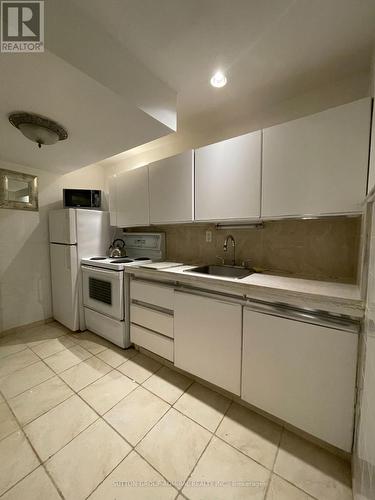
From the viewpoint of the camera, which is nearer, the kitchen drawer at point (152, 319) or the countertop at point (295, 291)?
the countertop at point (295, 291)

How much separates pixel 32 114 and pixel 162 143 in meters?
1.39

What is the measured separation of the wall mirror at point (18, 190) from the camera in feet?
7.14

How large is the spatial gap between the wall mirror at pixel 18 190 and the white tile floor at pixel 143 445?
181 centimetres

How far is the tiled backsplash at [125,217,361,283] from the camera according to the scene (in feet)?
4.46

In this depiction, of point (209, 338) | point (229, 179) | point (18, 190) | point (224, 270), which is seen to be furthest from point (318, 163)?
point (18, 190)

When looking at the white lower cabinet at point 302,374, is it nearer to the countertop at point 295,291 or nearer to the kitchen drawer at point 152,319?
the countertop at point 295,291

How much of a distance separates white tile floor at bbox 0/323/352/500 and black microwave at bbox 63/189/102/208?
72.5 inches

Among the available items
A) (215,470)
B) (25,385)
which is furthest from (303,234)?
(25,385)

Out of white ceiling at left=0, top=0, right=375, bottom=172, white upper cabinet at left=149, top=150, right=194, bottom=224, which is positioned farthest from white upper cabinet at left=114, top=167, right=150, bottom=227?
white ceiling at left=0, top=0, right=375, bottom=172

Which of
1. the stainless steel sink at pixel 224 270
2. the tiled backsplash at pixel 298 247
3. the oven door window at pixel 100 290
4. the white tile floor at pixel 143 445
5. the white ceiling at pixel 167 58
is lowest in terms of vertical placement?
the white tile floor at pixel 143 445

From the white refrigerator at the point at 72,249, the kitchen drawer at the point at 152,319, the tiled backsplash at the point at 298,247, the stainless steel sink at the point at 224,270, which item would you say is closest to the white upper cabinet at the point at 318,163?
the tiled backsplash at the point at 298,247

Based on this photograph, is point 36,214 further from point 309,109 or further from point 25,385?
point 309,109

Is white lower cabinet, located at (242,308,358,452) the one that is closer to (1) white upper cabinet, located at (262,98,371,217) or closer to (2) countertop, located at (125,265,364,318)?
(2) countertop, located at (125,265,364,318)

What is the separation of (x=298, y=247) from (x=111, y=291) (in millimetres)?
1794
